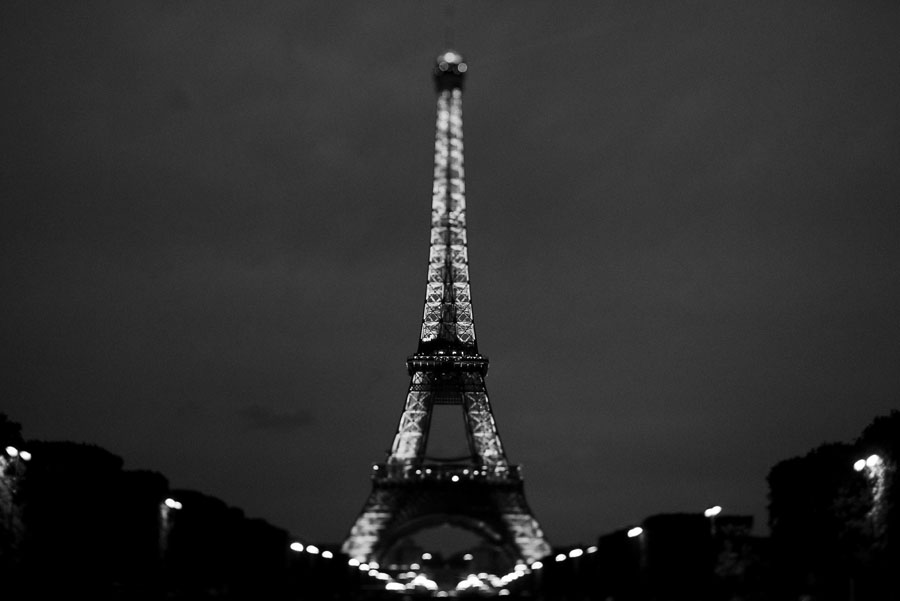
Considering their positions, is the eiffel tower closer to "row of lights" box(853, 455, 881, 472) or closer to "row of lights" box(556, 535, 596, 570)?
"row of lights" box(556, 535, 596, 570)

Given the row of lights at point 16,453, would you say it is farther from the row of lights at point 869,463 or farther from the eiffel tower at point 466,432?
the eiffel tower at point 466,432

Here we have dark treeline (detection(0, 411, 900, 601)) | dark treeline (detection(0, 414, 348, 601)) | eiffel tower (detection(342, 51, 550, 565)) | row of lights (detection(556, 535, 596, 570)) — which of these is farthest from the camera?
eiffel tower (detection(342, 51, 550, 565))

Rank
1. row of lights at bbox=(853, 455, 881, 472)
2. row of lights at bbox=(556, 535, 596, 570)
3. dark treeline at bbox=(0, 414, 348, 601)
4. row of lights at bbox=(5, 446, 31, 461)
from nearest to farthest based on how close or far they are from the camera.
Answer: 1. dark treeline at bbox=(0, 414, 348, 601)
2. row of lights at bbox=(853, 455, 881, 472)
3. row of lights at bbox=(5, 446, 31, 461)
4. row of lights at bbox=(556, 535, 596, 570)

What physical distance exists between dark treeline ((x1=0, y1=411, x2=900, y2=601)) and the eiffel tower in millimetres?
22279

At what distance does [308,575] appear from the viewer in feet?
237

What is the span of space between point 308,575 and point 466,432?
27694 millimetres

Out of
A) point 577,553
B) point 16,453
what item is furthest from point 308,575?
point 16,453

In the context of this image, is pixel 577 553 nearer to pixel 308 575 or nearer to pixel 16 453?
pixel 308 575

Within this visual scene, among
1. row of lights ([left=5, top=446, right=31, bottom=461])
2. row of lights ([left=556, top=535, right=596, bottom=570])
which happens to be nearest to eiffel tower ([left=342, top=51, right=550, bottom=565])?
row of lights ([left=556, top=535, right=596, bottom=570])

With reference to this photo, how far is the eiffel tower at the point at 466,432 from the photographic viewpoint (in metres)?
93.8

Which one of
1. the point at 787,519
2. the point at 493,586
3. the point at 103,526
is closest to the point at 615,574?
the point at 787,519

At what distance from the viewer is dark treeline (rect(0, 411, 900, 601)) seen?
4294 centimetres

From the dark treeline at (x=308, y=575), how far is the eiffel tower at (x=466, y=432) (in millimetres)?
22279

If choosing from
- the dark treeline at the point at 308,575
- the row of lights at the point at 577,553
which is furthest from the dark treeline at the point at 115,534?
the row of lights at the point at 577,553
